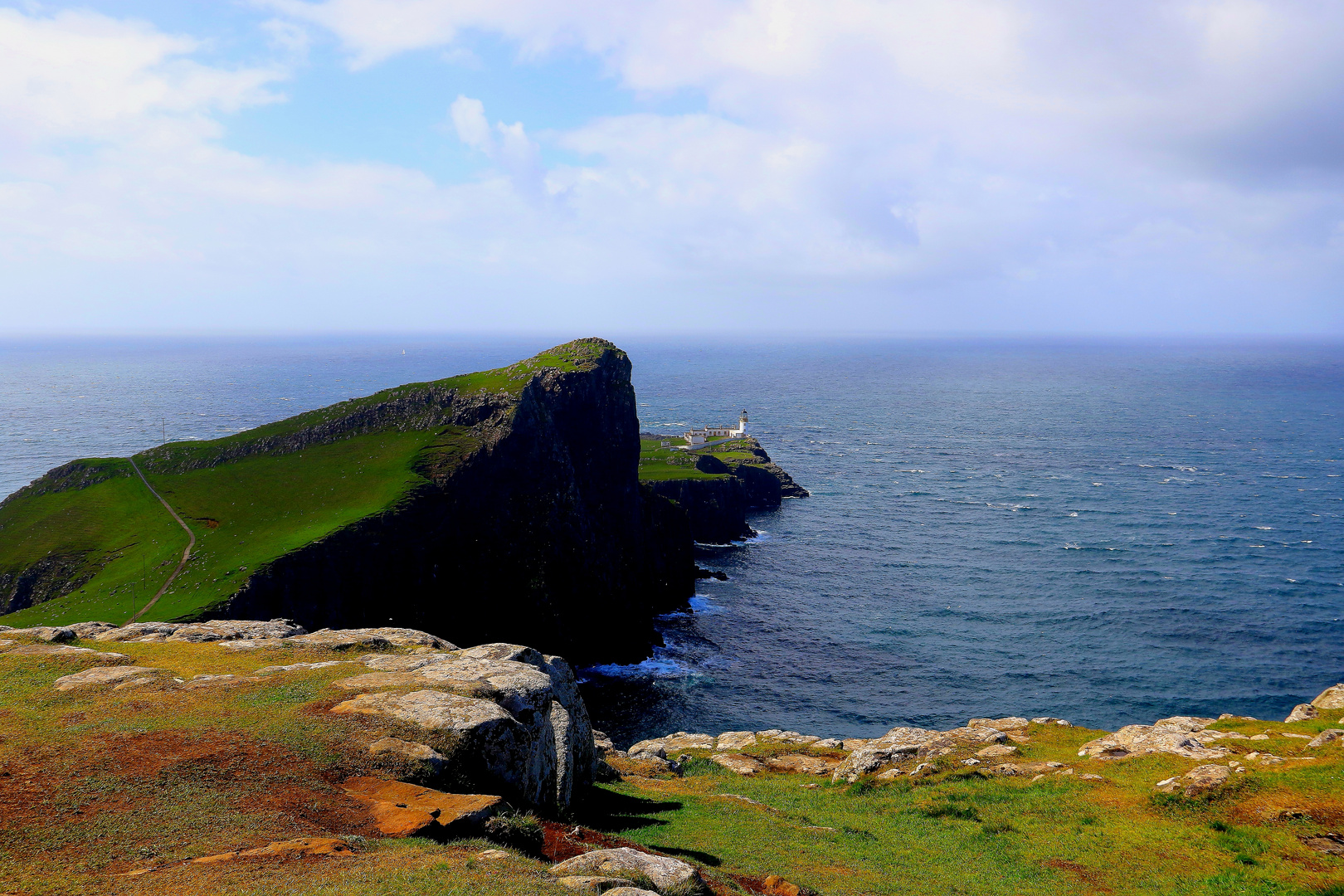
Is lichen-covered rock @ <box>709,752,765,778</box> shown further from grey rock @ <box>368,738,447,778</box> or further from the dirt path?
the dirt path

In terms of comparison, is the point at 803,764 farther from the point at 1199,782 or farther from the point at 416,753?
the point at 416,753

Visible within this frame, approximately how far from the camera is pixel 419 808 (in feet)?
63.9

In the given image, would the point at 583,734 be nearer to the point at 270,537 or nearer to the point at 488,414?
the point at 270,537

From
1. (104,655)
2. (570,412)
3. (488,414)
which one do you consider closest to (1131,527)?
(570,412)

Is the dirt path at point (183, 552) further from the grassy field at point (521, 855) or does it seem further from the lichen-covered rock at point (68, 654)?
the grassy field at point (521, 855)

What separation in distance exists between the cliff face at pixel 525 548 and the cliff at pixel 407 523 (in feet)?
0.63

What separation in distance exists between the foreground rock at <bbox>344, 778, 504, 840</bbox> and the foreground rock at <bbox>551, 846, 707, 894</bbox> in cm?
299

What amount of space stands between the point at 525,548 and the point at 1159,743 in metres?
60.3

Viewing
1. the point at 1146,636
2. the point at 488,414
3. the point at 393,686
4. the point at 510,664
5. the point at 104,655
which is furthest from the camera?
the point at 488,414

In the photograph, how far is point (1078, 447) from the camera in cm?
18612

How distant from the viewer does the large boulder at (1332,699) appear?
36.9m

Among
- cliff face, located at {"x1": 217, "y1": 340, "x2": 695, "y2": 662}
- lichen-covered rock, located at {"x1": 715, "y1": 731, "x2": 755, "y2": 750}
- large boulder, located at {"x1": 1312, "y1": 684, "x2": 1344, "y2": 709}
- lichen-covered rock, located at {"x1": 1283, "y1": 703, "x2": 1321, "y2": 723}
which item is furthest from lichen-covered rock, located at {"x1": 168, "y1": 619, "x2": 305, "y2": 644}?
large boulder, located at {"x1": 1312, "y1": 684, "x2": 1344, "y2": 709}

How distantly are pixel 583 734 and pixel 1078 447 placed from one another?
189150mm

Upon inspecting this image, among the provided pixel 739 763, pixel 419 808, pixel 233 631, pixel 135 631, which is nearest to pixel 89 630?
pixel 135 631
